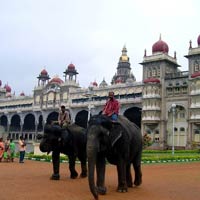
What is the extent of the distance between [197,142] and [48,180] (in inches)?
1366

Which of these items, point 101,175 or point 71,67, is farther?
point 71,67

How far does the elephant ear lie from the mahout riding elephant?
A: 2.50 meters

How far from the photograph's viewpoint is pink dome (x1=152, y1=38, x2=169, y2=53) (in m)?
48.3

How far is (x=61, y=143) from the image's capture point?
1077cm

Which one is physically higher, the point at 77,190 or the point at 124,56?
the point at 124,56

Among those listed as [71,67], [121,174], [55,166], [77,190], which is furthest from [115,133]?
[71,67]

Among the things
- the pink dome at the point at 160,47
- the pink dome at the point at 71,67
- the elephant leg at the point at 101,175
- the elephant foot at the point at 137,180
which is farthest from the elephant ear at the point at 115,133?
the pink dome at the point at 71,67

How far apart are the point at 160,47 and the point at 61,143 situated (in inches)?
1576

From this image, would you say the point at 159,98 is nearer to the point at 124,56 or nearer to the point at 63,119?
the point at 63,119

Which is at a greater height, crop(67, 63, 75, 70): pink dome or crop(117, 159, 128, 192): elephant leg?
crop(67, 63, 75, 70): pink dome

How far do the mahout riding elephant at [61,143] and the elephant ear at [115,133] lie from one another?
2.50m

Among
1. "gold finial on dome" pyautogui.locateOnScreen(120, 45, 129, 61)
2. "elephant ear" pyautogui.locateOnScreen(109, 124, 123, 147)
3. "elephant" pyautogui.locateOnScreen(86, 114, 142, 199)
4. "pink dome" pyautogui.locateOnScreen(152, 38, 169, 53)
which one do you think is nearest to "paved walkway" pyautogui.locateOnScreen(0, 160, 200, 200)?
"elephant" pyautogui.locateOnScreen(86, 114, 142, 199)

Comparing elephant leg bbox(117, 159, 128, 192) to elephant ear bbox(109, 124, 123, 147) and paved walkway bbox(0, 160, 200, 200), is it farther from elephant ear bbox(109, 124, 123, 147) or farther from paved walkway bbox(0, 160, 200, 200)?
elephant ear bbox(109, 124, 123, 147)

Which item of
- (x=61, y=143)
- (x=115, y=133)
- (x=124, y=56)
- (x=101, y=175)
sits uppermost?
(x=124, y=56)
